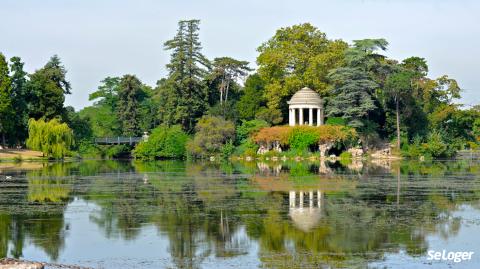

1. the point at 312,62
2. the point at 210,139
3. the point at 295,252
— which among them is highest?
the point at 312,62

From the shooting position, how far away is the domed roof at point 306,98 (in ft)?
224

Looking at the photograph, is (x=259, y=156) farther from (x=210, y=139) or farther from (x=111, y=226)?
(x=111, y=226)

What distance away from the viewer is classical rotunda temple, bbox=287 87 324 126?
6825 cm

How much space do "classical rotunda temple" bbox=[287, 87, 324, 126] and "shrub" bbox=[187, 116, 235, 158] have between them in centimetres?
552

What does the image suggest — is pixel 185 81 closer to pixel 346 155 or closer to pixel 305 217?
pixel 346 155

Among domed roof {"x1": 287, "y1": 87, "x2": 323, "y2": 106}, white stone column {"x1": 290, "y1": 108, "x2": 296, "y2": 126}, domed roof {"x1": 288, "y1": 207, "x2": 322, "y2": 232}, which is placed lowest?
domed roof {"x1": 288, "y1": 207, "x2": 322, "y2": 232}

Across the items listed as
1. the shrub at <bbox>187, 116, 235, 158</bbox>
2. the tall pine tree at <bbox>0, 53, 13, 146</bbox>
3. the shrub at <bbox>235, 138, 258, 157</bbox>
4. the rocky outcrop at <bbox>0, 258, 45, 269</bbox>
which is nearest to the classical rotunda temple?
the shrub at <bbox>235, 138, 258, 157</bbox>

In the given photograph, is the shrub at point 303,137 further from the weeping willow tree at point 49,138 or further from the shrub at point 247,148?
the weeping willow tree at point 49,138

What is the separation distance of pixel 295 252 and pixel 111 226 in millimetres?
6722

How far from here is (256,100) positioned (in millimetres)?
72625

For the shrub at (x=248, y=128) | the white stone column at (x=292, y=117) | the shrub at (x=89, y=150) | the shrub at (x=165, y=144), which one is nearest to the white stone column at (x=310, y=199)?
the shrub at (x=248, y=128)

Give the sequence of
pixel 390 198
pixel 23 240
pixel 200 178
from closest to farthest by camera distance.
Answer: pixel 23 240 → pixel 390 198 → pixel 200 178

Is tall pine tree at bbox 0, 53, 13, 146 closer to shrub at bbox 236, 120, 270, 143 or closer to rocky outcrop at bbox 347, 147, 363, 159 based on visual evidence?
shrub at bbox 236, 120, 270, 143

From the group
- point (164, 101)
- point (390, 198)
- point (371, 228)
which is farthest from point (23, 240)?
point (164, 101)
